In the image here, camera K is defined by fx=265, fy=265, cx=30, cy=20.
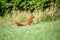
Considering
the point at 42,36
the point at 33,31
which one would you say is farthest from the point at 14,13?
the point at 42,36

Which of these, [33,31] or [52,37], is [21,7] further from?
[52,37]

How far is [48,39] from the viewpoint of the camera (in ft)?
31.2

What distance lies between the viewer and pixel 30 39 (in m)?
9.94

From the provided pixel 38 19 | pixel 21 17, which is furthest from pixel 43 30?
pixel 21 17

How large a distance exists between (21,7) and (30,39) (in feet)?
24.0

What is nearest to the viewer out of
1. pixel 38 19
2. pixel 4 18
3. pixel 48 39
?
pixel 48 39

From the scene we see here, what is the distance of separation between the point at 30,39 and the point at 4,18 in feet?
22.2

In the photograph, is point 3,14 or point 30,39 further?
point 3,14

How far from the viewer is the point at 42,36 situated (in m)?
10.1

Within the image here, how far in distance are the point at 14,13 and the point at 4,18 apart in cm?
71

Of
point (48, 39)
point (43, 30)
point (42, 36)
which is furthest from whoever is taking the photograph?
point (43, 30)

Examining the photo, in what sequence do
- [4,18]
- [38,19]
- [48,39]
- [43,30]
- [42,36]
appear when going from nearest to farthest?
[48,39], [42,36], [43,30], [38,19], [4,18]

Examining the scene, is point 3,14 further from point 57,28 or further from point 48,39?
point 48,39

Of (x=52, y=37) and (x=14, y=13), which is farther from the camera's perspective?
(x=14, y=13)
